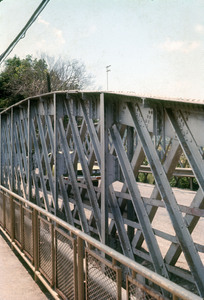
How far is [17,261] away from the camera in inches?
277

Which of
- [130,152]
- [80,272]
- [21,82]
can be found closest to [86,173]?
[130,152]

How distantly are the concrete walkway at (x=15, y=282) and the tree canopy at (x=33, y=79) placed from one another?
4331 centimetres

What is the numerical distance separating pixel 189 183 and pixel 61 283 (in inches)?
599

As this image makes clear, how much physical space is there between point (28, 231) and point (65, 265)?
189 cm

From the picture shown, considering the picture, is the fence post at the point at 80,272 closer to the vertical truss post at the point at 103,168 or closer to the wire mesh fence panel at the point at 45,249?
the wire mesh fence panel at the point at 45,249

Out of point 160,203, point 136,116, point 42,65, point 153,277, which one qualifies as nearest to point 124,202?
point 160,203

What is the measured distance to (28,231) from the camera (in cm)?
636

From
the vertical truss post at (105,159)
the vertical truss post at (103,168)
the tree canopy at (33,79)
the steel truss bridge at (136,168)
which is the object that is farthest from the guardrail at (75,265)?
the tree canopy at (33,79)

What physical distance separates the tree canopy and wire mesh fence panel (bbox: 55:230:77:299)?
149 ft

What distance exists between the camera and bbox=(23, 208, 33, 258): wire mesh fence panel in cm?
613

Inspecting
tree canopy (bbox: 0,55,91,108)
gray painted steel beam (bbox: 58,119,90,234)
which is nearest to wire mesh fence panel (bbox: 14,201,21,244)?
gray painted steel beam (bbox: 58,119,90,234)

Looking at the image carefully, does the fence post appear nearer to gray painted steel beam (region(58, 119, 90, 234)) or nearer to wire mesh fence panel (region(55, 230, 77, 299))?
wire mesh fence panel (region(55, 230, 77, 299))

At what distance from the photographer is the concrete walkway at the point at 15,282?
5375 mm

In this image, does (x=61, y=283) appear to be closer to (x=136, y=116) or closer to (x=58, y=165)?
(x=136, y=116)
